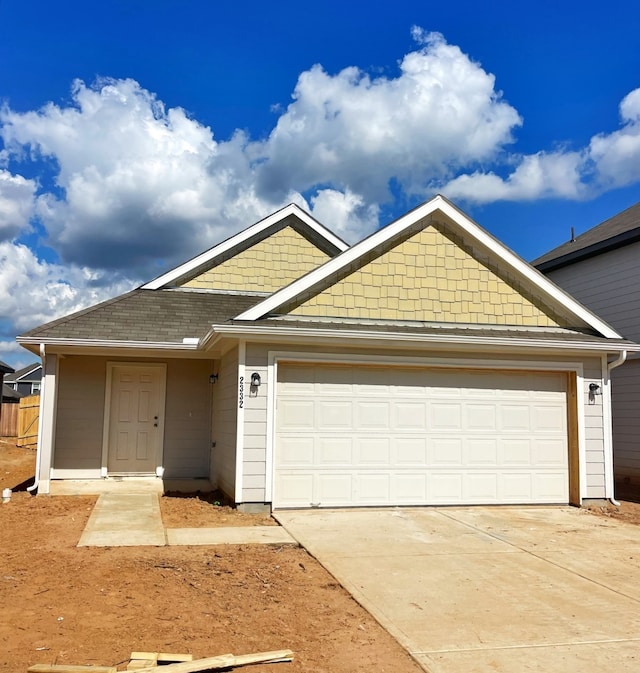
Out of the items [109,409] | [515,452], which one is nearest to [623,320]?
[515,452]

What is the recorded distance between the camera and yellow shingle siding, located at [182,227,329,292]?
14.8m

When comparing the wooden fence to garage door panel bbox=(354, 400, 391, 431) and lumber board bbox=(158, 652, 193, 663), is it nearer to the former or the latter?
garage door panel bbox=(354, 400, 391, 431)

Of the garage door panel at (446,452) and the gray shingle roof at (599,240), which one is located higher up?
the gray shingle roof at (599,240)

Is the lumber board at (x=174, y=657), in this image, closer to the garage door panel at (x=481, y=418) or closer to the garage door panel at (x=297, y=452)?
the garage door panel at (x=297, y=452)

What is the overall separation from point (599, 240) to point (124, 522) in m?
12.4

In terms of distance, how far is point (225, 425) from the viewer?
1110 centimetres

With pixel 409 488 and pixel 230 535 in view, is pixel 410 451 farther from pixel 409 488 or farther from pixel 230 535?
pixel 230 535

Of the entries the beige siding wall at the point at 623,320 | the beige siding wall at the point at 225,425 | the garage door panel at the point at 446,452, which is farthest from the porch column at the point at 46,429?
the beige siding wall at the point at 623,320

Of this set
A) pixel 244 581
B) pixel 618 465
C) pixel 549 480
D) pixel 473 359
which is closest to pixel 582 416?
pixel 549 480

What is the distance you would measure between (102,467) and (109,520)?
3.91m

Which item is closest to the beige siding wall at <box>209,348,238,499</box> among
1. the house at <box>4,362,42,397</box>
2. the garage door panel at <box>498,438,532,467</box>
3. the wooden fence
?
the garage door panel at <box>498,438,532,467</box>

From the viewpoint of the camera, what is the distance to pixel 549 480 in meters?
10.9

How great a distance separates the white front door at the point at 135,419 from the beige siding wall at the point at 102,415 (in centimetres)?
17

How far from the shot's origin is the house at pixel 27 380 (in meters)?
53.0
